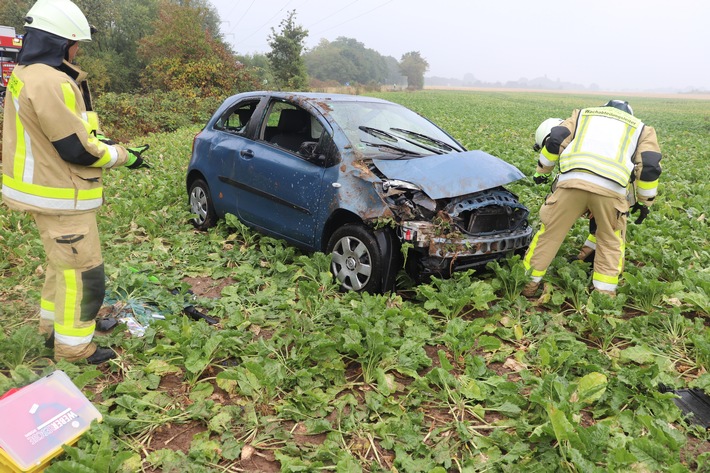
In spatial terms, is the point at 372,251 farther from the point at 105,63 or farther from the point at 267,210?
the point at 105,63

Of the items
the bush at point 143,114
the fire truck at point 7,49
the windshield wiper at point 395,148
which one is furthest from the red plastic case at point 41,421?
the fire truck at point 7,49

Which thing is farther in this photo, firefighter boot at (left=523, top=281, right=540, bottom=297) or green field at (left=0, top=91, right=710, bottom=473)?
firefighter boot at (left=523, top=281, right=540, bottom=297)

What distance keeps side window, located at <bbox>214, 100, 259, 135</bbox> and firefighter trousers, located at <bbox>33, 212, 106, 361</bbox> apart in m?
2.84

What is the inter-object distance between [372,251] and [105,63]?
4390 centimetres

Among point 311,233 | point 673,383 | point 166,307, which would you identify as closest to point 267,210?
point 311,233

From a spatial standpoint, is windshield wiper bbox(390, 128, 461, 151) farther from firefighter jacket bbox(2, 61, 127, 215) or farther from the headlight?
firefighter jacket bbox(2, 61, 127, 215)

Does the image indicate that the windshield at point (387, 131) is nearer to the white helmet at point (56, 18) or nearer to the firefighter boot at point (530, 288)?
the firefighter boot at point (530, 288)

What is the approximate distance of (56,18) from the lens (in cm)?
299

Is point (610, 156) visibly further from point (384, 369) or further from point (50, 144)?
point (50, 144)

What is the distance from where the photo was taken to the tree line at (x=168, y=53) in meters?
27.9

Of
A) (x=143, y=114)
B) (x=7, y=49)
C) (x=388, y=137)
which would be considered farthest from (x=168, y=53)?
(x=388, y=137)

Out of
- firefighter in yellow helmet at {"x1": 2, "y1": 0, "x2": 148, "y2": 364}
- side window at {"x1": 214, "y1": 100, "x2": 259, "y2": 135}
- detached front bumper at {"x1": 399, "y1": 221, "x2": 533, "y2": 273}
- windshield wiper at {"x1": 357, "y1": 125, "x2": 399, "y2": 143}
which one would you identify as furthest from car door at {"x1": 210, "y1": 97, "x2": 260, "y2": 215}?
detached front bumper at {"x1": 399, "y1": 221, "x2": 533, "y2": 273}

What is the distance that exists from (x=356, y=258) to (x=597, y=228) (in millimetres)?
2137

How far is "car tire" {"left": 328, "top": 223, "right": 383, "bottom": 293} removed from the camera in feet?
14.1
